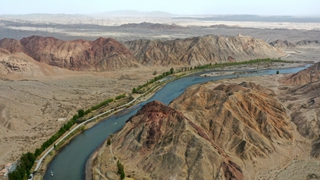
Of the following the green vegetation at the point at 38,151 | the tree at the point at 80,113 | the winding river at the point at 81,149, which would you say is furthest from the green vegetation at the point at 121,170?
the tree at the point at 80,113

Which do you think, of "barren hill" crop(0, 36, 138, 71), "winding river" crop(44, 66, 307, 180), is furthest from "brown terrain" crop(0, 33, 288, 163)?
"winding river" crop(44, 66, 307, 180)

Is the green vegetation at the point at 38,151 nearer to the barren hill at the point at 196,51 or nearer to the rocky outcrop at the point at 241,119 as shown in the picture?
the rocky outcrop at the point at 241,119

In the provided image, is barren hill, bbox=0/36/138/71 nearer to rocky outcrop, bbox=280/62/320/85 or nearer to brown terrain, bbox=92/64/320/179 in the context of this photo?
rocky outcrop, bbox=280/62/320/85

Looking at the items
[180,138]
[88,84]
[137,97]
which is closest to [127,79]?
[88,84]

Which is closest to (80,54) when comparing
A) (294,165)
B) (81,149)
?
(81,149)

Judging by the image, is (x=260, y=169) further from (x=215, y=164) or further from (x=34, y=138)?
(x=34, y=138)

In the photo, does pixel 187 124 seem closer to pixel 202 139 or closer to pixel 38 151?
pixel 202 139

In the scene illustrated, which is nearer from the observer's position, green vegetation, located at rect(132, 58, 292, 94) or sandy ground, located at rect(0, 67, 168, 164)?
sandy ground, located at rect(0, 67, 168, 164)
